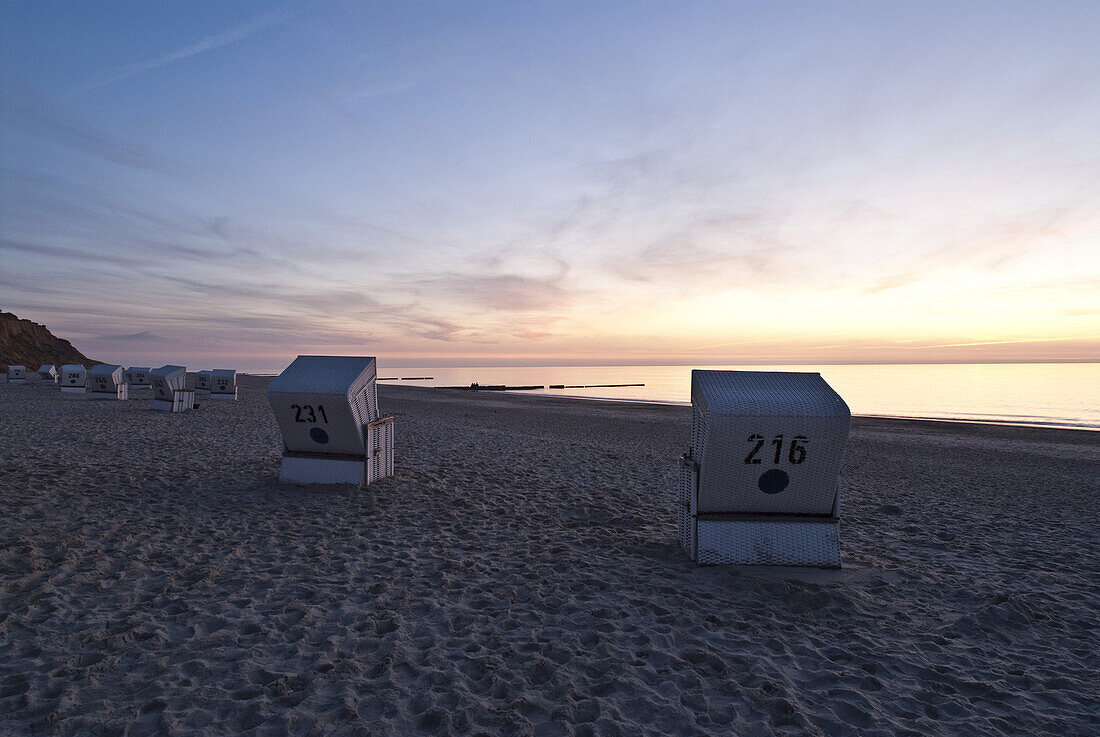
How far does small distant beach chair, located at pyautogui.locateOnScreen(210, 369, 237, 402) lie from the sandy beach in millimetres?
19663

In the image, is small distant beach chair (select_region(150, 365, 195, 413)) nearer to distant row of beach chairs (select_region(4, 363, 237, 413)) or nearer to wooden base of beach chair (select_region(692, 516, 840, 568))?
distant row of beach chairs (select_region(4, 363, 237, 413))

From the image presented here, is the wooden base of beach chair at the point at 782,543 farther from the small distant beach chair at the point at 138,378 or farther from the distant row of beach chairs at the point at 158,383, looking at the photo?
the small distant beach chair at the point at 138,378

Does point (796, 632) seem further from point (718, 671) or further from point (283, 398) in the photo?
point (283, 398)

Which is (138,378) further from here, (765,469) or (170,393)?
(765,469)

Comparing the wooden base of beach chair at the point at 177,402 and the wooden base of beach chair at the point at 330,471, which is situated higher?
the wooden base of beach chair at the point at 177,402

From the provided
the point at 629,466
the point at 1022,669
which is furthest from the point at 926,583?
the point at 629,466

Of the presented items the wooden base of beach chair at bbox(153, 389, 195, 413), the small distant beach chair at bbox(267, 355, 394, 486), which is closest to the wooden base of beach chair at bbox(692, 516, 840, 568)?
the small distant beach chair at bbox(267, 355, 394, 486)

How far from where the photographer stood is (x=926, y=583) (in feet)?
18.9

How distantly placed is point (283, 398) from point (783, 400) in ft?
24.8

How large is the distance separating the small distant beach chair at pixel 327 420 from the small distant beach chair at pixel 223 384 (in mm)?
22552

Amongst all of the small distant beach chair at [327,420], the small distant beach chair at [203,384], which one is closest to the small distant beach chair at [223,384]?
the small distant beach chair at [203,384]

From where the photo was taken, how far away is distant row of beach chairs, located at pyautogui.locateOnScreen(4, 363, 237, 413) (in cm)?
2145

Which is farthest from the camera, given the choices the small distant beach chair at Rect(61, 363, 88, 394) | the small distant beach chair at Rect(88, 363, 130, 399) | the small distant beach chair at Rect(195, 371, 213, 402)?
the small distant beach chair at Rect(61, 363, 88, 394)

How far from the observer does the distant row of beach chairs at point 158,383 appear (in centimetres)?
2145
